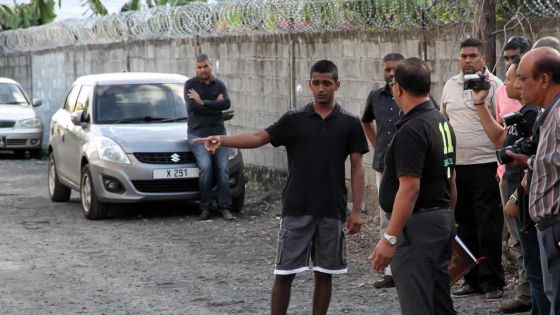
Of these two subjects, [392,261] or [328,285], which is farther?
[328,285]

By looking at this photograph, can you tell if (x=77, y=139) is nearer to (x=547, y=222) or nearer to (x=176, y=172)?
(x=176, y=172)

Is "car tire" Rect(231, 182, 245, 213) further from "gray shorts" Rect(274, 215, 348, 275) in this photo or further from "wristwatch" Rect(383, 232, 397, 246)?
"wristwatch" Rect(383, 232, 397, 246)

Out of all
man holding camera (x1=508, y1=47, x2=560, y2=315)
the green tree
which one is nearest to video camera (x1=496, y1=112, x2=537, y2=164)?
man holding camera (x1=508, y1=47, x2=560, y2=315)

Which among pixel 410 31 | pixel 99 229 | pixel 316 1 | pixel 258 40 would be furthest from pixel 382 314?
pixel 258 40

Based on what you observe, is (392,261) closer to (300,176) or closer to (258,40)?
(300,176)

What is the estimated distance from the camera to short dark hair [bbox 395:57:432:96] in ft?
20.0

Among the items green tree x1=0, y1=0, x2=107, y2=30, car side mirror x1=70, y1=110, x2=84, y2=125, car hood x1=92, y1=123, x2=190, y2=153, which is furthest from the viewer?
green tree x1=0, y1=0, x2=107, y2=30

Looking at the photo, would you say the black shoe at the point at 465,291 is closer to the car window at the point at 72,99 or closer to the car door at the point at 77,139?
the car door at the point at 77,139

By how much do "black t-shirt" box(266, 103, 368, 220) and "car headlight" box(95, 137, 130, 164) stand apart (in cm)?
607

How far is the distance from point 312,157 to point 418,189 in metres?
1.49

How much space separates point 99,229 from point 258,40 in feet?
13.6

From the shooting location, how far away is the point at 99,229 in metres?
12.8

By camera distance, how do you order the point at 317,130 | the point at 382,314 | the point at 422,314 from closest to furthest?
1. the point at 422,314
2. the point at 317,130
3. the point at 382,314

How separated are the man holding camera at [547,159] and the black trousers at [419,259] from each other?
77 cm
